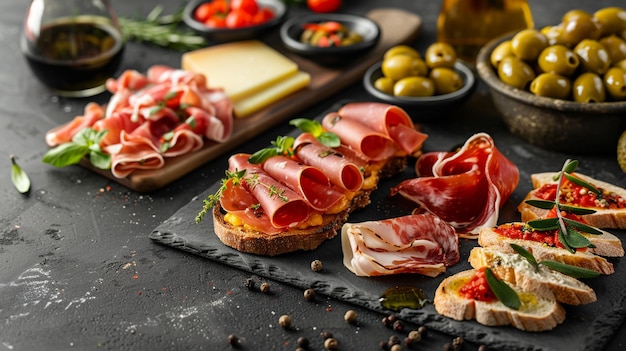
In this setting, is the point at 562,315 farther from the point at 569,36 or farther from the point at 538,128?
the point at 569,36

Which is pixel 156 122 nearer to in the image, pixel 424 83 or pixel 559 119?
pixel 424 83

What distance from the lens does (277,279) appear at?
327cm

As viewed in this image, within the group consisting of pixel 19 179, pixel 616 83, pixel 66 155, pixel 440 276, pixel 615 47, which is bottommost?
pixel 19 179

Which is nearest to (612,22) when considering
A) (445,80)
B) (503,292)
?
(445,80)

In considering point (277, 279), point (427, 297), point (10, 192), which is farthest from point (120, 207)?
point (427, 297)

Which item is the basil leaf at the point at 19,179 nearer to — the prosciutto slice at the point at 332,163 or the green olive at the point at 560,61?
the prosciutto slice at the point at 332,163

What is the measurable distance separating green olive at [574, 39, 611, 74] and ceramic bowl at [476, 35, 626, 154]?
0.23 m

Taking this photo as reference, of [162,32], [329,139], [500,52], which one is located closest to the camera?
[329,139]

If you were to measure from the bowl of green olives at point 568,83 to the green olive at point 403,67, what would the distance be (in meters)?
0.38

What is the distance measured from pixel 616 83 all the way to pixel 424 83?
104cm

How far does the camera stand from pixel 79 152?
4086mm

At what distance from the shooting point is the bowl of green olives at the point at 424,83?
4.32 metres

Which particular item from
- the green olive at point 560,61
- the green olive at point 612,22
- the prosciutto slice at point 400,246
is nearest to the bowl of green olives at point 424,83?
the green olive at point 560,61

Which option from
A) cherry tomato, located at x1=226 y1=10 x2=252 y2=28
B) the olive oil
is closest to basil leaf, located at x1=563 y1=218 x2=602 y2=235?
cherry tomato, located at x1=226 y1=10 x2=252 y2=28
